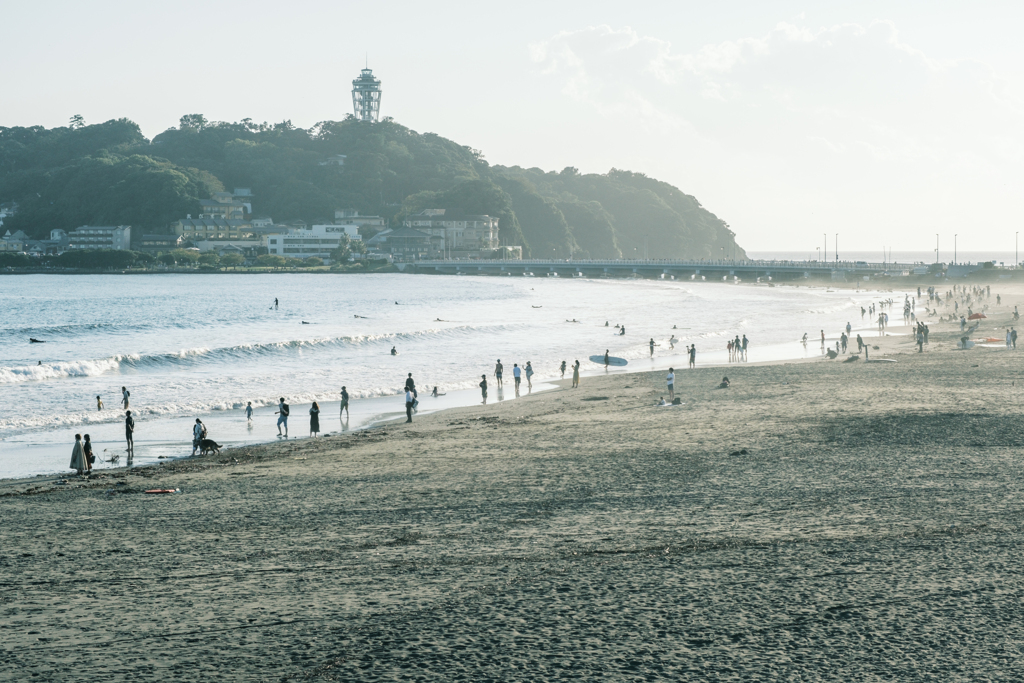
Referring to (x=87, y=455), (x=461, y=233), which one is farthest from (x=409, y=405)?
(x=461, y=233)

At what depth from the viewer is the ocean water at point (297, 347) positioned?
→ 2181 cm

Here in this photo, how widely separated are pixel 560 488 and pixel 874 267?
10632cm

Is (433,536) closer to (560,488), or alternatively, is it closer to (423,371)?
(560,488)

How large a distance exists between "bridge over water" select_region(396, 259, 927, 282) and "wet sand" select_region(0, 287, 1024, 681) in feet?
327

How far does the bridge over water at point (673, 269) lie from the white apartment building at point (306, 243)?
1548cm

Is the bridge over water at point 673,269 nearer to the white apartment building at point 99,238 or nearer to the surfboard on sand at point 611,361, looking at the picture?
the white apartment building at point 99,238

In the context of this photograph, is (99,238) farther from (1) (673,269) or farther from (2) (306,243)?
(1) (673,269)

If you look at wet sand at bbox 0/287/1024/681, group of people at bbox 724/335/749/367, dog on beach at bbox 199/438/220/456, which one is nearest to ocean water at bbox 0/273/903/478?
group of people at bbox 724/335/749/367

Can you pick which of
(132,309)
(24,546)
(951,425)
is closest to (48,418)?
(24,546)

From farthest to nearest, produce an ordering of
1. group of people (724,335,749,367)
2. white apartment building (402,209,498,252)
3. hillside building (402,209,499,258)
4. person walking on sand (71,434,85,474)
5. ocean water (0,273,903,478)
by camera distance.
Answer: white apartment building (402,209,498,252) → hillside building (402,209,499,258) → group of people (724,335,749,367) → ocean water (0,273,903,478) → person walking on sand (71,434,85,474)

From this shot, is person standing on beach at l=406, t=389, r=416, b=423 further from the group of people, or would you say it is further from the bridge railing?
the bridge railing

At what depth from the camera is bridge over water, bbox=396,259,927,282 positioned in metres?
109

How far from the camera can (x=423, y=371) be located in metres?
32.7

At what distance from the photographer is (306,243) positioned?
15112 cm
